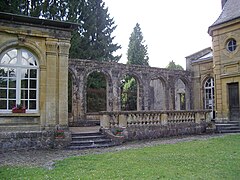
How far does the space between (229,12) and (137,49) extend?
2122 cm

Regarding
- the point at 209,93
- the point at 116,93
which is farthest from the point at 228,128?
the point at 116,93

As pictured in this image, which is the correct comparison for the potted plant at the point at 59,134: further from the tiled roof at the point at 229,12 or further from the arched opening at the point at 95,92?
the arched opening at the point at 95,92

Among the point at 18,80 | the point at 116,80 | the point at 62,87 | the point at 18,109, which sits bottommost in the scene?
the point at 18,109

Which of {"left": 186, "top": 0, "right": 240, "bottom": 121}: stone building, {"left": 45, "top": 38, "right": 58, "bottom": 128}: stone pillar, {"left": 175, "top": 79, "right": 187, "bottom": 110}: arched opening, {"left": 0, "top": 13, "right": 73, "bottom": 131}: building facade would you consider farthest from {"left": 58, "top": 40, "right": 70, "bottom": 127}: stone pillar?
{"left": 175, "top": 79, "right": 187, "bottom": 110}: arched opening

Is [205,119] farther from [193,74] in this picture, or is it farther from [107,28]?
[107,28]

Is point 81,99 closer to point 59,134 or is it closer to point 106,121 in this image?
point 106,121

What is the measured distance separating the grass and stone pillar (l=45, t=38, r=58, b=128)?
3.23m

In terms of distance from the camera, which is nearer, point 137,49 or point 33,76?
point 33,76

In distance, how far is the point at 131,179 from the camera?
16.1 ft

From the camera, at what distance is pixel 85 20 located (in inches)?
1129

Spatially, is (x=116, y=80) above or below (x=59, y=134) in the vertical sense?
above

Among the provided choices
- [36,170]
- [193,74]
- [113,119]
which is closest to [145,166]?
[36,170]

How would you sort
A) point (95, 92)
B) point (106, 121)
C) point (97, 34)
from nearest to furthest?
point (106, 121) → point (95, 92) → point (97, 34)

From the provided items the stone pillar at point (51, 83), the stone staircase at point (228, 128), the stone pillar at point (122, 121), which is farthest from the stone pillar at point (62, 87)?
the stone staircase at point (228, 128)
